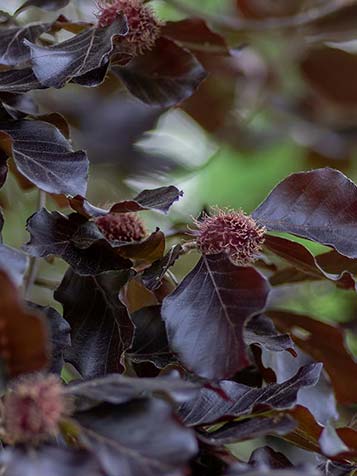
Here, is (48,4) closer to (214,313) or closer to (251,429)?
(214,313)

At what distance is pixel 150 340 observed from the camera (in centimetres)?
77

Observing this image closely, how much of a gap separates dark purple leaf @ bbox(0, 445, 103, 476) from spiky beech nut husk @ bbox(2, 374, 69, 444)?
1 centimetres

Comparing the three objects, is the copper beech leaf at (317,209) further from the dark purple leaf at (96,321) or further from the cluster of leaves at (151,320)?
the dark purple leaf at (96,321)

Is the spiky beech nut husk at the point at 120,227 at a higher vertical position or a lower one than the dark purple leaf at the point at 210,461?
higher

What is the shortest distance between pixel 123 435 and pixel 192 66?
20.6 inches

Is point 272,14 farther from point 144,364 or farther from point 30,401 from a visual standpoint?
point 30,401

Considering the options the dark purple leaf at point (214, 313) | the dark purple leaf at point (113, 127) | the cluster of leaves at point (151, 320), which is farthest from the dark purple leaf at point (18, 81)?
the dark purple leaf at point (113, 127)

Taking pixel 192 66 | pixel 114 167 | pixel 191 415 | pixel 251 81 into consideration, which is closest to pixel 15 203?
pixel 114 167

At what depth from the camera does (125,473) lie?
518 millimetres

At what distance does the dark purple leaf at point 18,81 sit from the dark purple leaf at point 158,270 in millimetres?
187

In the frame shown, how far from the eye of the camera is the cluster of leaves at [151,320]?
538mm

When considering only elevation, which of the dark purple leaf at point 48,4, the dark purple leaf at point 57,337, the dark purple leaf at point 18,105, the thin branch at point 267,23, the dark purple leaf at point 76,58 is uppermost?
the dark purple leaf at point 76,58

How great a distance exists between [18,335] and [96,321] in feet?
0.76

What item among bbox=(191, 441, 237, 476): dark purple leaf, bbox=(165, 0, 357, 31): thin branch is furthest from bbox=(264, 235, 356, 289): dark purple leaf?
bbox=(165, 0, 357, 31): thin branch
